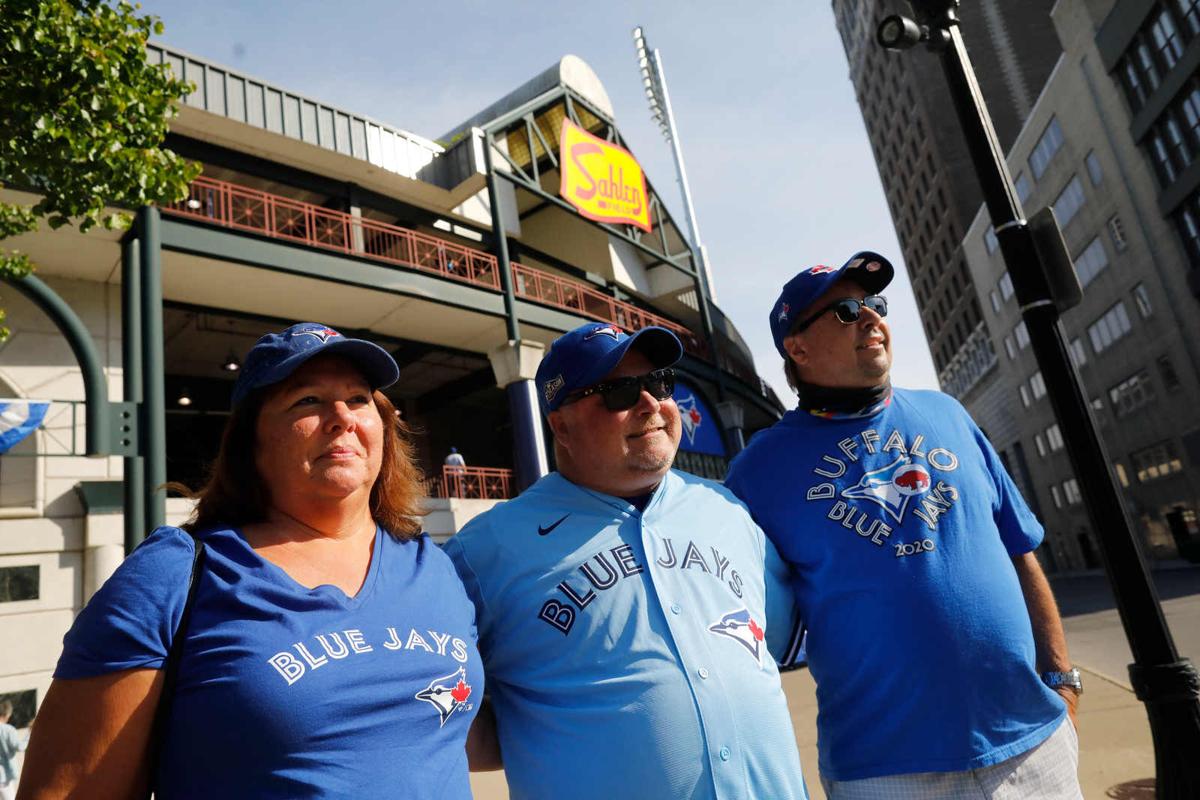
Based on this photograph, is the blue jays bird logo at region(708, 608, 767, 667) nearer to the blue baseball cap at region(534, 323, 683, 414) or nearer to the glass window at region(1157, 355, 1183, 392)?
the blue baseball cap at region(534, 323, 683, 414)

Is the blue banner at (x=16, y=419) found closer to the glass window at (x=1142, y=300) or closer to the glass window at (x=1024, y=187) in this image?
the glass window at (x=1142, y=300)

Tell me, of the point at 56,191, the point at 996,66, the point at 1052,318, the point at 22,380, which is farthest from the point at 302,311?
the point at 996,66

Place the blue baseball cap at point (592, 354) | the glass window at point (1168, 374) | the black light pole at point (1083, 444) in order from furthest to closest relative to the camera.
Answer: the glass window at point (1168, 374)
the black light pole at point (1083, 444)
the blue baseball cap at point (592, 354)

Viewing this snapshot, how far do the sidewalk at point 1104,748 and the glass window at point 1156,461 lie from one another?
97.3 feet

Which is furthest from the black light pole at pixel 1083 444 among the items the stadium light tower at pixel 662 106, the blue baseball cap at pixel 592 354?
the stadium light tower at pixel 662 106

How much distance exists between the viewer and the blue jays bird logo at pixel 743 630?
2.18 m

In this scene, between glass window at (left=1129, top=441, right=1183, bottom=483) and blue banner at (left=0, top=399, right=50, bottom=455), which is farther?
glass window at (left=1129, top=441, right=1183, bottom=483)

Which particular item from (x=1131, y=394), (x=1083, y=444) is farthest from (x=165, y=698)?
(x=1131, y=394)

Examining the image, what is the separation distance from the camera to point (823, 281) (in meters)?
2.75

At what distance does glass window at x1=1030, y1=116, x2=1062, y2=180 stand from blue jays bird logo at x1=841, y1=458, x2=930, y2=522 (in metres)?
40.3

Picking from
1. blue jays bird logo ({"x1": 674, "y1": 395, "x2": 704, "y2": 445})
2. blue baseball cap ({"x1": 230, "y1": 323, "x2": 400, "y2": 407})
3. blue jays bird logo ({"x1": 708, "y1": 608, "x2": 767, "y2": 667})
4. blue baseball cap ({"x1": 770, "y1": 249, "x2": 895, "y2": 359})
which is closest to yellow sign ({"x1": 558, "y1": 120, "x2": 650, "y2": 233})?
blue jays bird logo ({"x1": 674, "y1": 395, "x2": 704, "y2": 445})

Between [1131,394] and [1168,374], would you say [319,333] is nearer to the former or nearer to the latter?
[1168,374]

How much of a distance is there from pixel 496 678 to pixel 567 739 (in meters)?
0.32

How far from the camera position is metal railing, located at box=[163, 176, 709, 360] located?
11617 mm
